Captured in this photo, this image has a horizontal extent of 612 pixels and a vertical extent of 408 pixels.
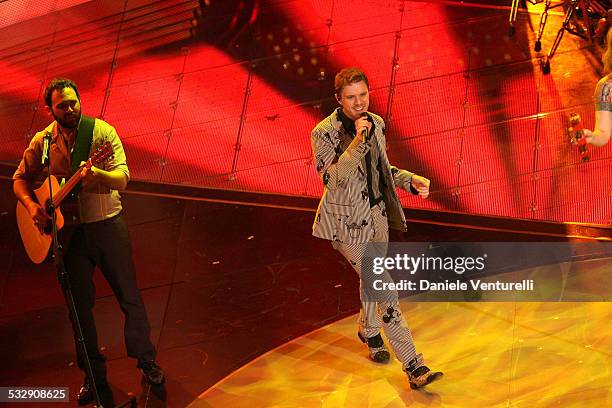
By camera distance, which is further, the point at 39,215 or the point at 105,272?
the point at 105,272

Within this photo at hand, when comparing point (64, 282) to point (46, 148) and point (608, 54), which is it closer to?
point (46, 148)

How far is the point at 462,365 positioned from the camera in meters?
5.55

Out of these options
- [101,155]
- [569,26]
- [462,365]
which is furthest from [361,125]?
[569,26]

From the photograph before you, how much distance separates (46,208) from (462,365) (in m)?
2.37

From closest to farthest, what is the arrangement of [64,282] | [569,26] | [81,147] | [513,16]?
[64,282], [81,147], [513,16], [569,26]

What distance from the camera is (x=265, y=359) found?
593 cm

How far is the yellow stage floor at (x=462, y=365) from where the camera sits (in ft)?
17.2

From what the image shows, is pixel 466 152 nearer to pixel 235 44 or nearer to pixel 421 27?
pixel 421 27

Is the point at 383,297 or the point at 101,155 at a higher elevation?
the point at 101,155

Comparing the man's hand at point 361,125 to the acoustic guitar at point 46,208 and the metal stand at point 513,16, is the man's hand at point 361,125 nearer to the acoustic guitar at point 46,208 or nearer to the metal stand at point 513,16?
the acoustic guitar at point 46,208

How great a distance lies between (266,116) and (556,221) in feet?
9.14

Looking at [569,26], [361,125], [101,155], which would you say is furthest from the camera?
[569,26]

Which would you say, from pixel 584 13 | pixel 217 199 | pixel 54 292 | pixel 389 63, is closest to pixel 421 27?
pixel 389 63

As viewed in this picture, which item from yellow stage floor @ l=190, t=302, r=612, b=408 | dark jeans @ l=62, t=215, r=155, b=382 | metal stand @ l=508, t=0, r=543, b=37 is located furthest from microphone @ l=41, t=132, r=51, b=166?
metal stand @ l=508, t=0, r=543, b=37
